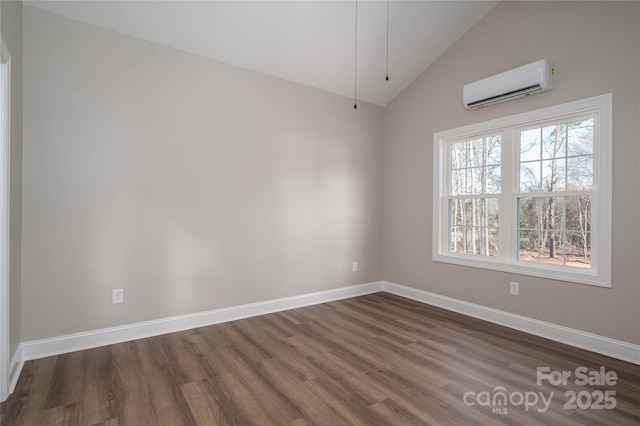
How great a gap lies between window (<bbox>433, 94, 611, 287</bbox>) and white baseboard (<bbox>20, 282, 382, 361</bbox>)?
1.85m

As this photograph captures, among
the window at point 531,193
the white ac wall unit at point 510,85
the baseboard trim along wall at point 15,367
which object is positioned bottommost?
the baseboard trim along wall at point 15,367

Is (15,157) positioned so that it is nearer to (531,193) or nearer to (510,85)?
(510,85)

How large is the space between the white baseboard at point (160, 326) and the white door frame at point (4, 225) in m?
0.62

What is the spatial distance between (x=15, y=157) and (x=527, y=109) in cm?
441

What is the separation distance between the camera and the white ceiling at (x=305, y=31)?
9.31 feet

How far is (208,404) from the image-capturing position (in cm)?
200

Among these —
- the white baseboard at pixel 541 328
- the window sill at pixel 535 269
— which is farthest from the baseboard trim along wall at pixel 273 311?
the window sill at pixel 535 269

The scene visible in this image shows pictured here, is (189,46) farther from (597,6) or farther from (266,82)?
(597,6)

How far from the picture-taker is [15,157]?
233 centimetres

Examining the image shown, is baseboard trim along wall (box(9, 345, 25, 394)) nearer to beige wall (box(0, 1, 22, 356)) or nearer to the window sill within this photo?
beige wall (box(0, 1, 22, 356))

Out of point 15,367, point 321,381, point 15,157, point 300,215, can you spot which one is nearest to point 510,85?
point 300,215

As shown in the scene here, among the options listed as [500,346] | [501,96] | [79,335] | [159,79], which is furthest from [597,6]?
[79,335]

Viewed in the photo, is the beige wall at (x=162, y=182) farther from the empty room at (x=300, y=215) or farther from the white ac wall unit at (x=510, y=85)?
the white ac wall unit at (x=510, y=85)

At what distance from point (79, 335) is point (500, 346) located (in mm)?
3647
